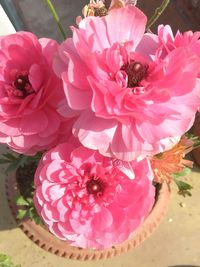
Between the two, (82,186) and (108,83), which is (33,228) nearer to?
(82,186)

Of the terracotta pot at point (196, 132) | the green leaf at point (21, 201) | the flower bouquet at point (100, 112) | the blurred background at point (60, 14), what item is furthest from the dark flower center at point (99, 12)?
the blurred background at point (60, 14)

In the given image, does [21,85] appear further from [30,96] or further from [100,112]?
[100,112]

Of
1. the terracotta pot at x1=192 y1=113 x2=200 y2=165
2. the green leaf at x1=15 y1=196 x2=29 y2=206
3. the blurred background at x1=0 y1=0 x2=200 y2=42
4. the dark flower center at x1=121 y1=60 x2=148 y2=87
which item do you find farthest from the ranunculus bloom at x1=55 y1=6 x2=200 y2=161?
the blurred background at x1=0 y1=0 x2=200 y2=42

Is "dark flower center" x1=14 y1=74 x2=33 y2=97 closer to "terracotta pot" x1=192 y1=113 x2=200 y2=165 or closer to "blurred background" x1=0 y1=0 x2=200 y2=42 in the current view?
"terracotta pot" x1=192 y1=113 x2=200 y2=165

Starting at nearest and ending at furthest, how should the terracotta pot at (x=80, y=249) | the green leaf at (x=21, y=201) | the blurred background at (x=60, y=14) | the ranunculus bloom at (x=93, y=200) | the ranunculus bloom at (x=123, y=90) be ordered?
the ranunculus bloom at (x=123, y=90) → the ranunculus bloom at (x=93, y=200) → the green leaf at (x=21, y=201) → the terracotta pot at (x=80, y=249) → the blurred background at (x=60, y=14)

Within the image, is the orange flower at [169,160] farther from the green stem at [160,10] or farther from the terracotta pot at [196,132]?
the terracotta pot at [196,132]

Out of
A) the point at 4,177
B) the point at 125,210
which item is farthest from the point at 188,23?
the point at 125,210
